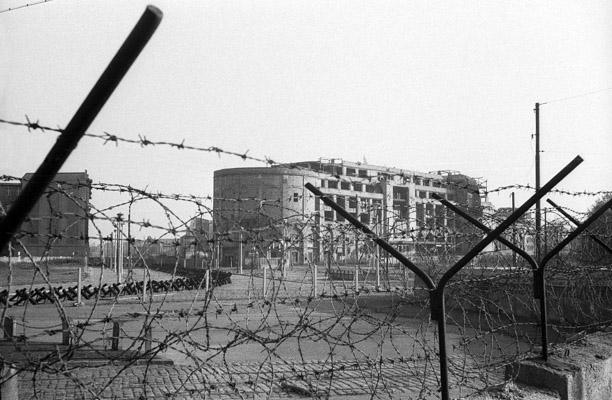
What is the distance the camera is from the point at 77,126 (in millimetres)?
1641

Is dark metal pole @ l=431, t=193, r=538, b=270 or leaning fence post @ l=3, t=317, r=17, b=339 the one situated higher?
dark metal pole @ l=431, t=193, r=538, b=270

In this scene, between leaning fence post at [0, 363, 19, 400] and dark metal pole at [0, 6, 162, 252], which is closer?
dark metal pole at [0, 6, 162, 252]

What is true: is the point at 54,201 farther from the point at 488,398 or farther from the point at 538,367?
the point at 538,367

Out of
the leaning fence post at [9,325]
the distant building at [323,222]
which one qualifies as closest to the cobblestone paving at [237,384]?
the leaning fence post at [9,325]

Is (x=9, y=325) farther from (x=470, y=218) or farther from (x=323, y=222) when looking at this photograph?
(x=470, y=218)

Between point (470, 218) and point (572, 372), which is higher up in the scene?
point (470, 218)

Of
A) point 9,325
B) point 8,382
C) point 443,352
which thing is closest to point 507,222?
point 443,352

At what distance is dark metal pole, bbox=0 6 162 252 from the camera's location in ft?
5.11

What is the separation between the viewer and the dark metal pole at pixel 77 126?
1.56 meters

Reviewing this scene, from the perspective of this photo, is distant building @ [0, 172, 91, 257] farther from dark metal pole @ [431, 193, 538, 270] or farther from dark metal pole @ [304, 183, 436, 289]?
dark metal pole @ [431, 193, 538, 270]

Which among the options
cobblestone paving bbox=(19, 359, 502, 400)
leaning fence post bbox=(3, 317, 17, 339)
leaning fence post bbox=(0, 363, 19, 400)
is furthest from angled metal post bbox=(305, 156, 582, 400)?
cobblestone paving bbox=(19, 359, 502, 400)

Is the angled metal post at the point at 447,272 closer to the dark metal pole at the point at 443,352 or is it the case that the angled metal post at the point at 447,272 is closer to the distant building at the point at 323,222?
the dark metal pole at the point at 443,352


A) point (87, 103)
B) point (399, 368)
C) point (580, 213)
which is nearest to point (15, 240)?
point (87, 103)

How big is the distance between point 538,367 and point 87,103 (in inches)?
161
